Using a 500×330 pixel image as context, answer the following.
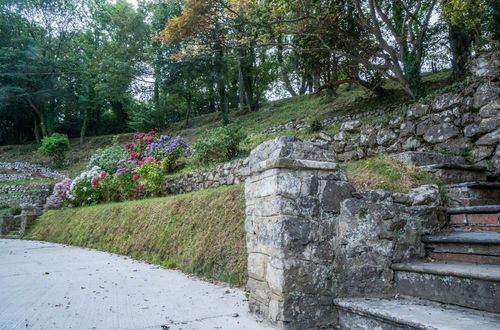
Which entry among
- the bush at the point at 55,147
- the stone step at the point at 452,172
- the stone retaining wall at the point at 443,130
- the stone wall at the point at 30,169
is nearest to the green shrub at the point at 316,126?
the stone retaining wall at the point at 443,130

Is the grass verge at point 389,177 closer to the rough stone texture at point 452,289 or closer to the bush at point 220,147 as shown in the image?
the rough stone texture at point 452,289

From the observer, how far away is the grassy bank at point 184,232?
3.78 metres

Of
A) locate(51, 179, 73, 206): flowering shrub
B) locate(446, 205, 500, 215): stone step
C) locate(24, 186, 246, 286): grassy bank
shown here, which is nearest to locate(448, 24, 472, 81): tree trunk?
locate(446, 205, 500, 215): stone step

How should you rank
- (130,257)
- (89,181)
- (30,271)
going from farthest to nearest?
1. (89,181)
2. (130,257)
3. (30,271)

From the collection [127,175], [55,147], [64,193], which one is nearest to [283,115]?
[127,175]

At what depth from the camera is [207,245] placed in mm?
4039

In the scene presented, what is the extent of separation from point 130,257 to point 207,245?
220 centimetres

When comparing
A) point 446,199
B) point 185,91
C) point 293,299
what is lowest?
point 293,299

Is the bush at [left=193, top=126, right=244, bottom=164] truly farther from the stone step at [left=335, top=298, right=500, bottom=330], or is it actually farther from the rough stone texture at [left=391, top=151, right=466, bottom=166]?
the stone step at [left=335, top=298, right=500, bottom=330]

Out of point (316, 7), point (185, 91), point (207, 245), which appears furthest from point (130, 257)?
point (185, 91)

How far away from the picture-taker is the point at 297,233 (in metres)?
2.32

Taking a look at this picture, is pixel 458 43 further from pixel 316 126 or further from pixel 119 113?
pixel 119 113

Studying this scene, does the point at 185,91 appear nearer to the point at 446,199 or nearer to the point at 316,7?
the point at 316,7

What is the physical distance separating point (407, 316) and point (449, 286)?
421mm
